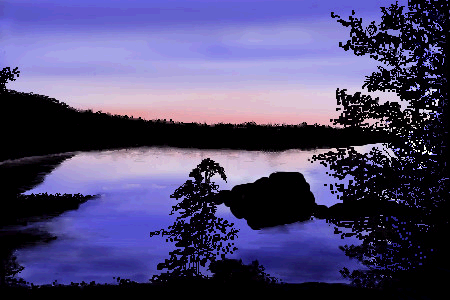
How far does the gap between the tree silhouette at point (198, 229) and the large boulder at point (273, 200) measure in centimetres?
2933

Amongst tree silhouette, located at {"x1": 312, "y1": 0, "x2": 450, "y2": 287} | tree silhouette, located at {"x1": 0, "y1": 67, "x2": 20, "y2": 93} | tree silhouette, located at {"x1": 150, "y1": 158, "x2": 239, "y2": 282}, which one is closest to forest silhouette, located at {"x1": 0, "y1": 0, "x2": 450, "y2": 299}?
tree silhouette, located at {"x1": 312, "y1": 0, "x2": 450, "y2": 287}

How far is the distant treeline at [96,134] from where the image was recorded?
58.5m

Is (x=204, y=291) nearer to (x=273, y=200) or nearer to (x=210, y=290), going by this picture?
(x=210, y=290)

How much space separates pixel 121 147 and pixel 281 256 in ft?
142

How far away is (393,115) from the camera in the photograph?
10.6m

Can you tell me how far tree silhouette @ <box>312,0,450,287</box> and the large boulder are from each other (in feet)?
113

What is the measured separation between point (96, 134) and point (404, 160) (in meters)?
66.8

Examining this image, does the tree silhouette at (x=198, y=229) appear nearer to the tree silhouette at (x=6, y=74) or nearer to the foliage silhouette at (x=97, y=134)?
the tree silhouette at (x=6, y=74)

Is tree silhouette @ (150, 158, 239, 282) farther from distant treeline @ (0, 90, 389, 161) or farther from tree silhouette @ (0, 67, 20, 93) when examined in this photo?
distant treeline @ (0, 90, 389, 161)

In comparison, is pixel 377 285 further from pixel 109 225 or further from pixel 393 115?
pixel 109 225

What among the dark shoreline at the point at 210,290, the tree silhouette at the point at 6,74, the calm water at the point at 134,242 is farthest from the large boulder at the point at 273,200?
the dark shoreline at the point at 210,290

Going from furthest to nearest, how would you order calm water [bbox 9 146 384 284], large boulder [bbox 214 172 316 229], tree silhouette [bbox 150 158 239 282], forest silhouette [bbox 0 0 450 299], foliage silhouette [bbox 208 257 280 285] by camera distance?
large boulder [bbox 214 172 316 229]
calm water [bbox 9 146 384 284]
tree silhouette [bbox 150 158 239 282]
foliage silhouette [bbox 208 257 280 285]
forest silhouette [bbox 0 0 450 299]

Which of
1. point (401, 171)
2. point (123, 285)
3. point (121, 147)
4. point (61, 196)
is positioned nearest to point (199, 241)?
point (123, 285)

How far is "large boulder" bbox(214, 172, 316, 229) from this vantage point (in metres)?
45.6
